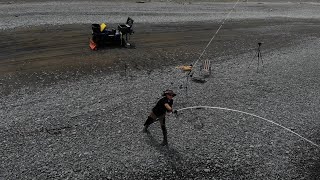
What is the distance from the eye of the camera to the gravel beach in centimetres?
1114

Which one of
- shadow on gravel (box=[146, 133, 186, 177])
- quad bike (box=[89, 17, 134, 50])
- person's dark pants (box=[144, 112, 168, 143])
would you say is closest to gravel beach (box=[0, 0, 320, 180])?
shadow on gravel (box=[146, 133, 186, 177])

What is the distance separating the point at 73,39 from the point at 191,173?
49.7 feet

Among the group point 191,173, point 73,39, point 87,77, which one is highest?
point 73,39

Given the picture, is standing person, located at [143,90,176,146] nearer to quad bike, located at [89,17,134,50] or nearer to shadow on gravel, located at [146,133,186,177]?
shadow on gravel, located at [146,133,186,177]

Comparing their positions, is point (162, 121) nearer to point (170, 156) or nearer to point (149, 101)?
point (170, 156)

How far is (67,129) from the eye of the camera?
41.5ft

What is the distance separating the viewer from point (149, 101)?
49.5 feet

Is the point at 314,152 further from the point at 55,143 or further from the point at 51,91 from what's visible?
the point at 51,91

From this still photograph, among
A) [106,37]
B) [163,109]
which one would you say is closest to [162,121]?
[163,109]

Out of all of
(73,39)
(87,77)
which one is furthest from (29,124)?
(73,39)

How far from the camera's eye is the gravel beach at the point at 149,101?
11141 millimetres

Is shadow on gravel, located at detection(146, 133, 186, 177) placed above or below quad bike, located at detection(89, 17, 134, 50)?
below

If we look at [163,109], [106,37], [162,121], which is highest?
[106,37]

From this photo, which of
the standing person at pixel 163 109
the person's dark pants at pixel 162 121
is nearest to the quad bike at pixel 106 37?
the person's dark pants at pixel 162 121
